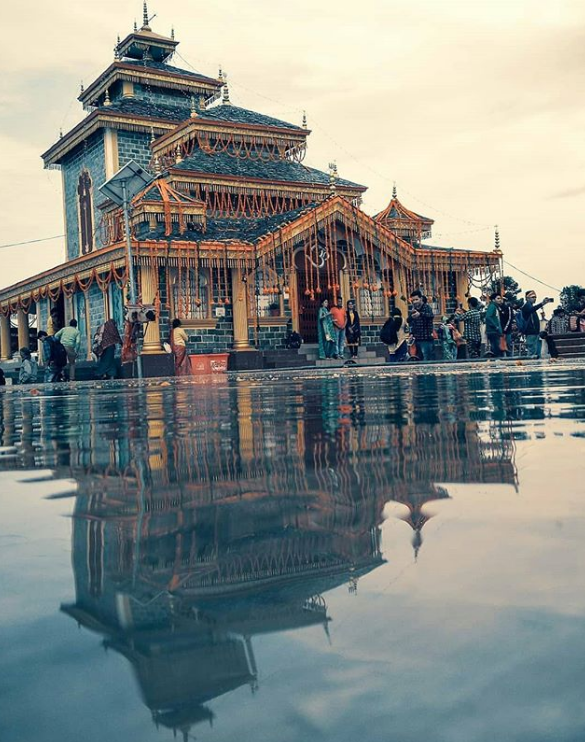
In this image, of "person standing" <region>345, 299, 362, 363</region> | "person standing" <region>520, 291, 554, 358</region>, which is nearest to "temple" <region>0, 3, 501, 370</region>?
"person standing" <region>345, 299, 362, 363</region>

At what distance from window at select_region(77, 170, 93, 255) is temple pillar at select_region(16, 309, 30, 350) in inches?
189

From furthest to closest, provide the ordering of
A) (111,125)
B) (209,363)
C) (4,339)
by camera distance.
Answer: (4,339) < (111,125) < (209,363)

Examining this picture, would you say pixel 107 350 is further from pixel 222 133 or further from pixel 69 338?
pixel 222 133

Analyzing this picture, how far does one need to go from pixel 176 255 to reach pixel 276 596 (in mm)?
25094

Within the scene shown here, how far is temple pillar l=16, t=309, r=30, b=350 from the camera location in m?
35.4

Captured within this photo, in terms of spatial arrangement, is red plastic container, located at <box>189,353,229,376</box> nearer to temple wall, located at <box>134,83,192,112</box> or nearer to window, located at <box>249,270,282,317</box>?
window, located at <box>249,270,282,317</box>

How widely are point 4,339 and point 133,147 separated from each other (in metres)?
9.48

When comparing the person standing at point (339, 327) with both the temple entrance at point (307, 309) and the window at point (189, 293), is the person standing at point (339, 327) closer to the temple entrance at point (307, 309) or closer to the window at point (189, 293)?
the temple entrance at point (307, 309)

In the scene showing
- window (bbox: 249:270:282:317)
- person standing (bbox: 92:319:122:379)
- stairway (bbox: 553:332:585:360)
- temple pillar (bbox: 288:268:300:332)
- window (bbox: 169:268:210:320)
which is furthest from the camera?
temple pillar (bbox: 288:268:300:332)

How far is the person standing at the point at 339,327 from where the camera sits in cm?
2711

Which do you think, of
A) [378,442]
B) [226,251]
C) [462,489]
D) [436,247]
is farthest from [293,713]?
[436,247]

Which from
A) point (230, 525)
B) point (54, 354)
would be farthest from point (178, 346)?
point (230, 525)

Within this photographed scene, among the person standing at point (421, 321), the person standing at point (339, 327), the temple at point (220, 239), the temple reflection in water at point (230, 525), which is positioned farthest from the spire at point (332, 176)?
the temple reflection in water at point (230, 525)

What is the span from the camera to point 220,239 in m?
27.2
